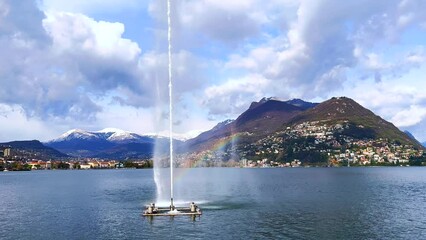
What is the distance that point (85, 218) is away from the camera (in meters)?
83.4

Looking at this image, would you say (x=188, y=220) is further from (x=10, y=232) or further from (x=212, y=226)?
(x=10, y=232)

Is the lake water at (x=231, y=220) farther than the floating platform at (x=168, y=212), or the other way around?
the floating platform at (x=168, y=212)

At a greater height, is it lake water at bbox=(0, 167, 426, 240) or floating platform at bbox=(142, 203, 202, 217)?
floating platform at bbox=(142, 203, 202, 217)

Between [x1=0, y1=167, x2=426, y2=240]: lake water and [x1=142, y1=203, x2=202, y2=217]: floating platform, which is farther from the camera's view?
[x1=142, y1=203, x2=202, y2=217]: floating platform

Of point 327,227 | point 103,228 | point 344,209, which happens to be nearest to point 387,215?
point 344,209

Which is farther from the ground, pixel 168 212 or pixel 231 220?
pixel 168 212

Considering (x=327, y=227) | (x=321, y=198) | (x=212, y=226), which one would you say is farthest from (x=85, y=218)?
(x=321, y=198)

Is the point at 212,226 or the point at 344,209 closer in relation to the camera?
the point at 212,226

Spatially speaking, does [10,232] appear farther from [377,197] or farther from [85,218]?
[377,197]

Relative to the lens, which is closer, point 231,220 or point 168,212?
point 231,220

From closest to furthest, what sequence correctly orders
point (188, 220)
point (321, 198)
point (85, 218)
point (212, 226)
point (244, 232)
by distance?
point (244, 232), point (212, 226), point (188, 220), point (85, 218), point (321, 198)

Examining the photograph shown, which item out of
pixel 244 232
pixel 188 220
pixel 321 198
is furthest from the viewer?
pixel 321 198

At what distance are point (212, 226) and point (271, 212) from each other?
2178 centimetres

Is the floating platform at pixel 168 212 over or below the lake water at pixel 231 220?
over
